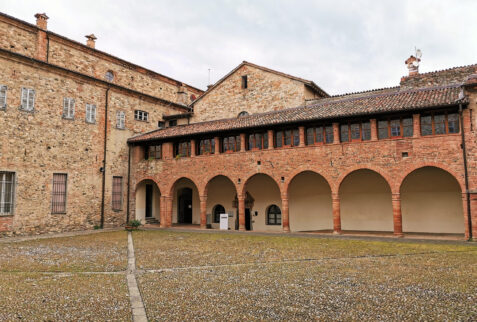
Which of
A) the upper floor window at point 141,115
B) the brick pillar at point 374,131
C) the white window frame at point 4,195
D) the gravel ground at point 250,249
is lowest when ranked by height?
the gravel ground at point 250,249

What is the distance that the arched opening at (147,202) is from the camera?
23.7 meters

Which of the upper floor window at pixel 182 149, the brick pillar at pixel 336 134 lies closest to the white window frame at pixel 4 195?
the upper floor window at pixel 182 149

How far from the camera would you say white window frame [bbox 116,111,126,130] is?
22.7 meters

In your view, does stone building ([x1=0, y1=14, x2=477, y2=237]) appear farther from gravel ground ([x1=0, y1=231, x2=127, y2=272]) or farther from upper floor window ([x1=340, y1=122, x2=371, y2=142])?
gravel ground ([x1=0, y1=231, x2=127, y2=272])

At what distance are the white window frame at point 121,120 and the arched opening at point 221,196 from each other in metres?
6.96

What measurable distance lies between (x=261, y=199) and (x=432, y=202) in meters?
9.53

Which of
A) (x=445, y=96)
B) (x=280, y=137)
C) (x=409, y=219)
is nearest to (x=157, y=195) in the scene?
(x=280, y=137)

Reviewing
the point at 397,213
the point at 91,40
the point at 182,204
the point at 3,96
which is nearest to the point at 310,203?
the point at 397,213

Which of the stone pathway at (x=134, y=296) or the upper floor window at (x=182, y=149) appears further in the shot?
the upper floor window at (x=182, y=149)

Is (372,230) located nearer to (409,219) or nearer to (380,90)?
(409,219)

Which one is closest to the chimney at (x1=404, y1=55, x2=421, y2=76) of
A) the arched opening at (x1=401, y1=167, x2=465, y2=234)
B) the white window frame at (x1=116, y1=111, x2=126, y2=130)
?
the arched opening at (x1=401, y1=167, x2=465, y2=234)

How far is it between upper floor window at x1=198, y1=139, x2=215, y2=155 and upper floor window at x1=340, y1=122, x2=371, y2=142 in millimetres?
7721

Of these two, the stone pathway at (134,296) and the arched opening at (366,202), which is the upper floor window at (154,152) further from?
the stone pathway at (134,296)

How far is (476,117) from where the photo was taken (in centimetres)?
1407
